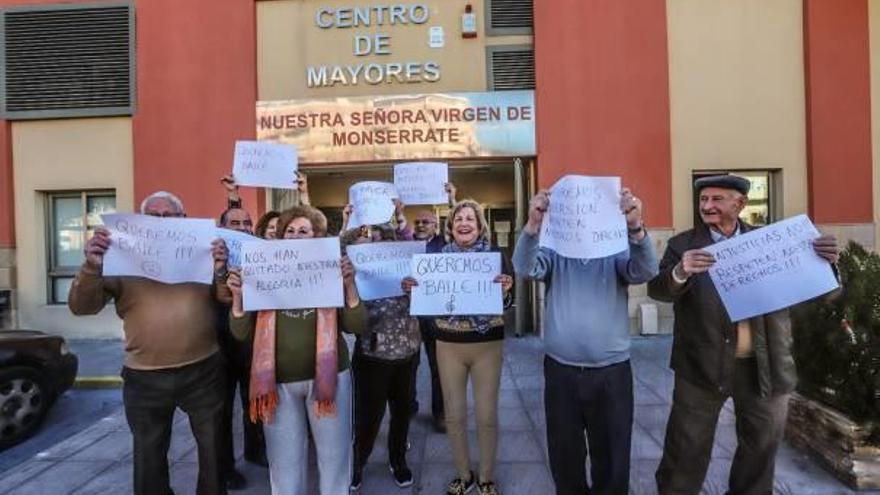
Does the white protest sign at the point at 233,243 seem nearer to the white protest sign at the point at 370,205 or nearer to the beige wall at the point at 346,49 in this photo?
the white protest sign at the point at 370,205

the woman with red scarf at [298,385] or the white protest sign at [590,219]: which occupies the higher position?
the white protest sign at [590,219]

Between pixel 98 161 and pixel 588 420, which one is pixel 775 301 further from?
pixel 98 161

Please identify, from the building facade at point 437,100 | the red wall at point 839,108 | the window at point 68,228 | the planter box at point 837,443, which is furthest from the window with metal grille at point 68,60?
the red wall at point 839,108

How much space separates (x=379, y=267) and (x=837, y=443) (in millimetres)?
3395

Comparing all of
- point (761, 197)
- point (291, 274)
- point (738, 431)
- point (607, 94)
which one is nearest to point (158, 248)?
point (291, 274)

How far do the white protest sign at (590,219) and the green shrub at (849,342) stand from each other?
2060 mm

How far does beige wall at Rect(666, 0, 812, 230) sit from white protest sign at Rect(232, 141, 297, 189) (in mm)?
6542

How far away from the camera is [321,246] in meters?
3.01

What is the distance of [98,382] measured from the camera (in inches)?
282

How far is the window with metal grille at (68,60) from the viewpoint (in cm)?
948

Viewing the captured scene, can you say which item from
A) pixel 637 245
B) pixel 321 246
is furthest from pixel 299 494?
pixel 637 245

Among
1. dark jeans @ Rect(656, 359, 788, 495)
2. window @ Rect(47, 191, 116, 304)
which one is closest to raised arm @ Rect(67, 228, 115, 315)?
dark jeans @ Rect(656, 359, 788, 495)

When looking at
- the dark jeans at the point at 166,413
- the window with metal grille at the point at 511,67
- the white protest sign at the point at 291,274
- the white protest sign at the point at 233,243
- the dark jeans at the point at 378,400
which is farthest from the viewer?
the window with metal grille at the point at 511,67

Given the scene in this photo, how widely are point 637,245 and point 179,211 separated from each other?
8.66 ft
